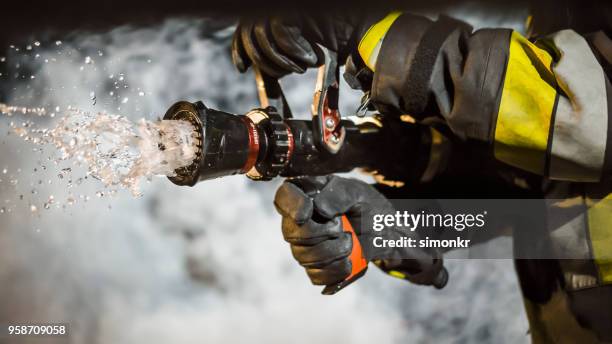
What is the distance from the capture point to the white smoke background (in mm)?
934

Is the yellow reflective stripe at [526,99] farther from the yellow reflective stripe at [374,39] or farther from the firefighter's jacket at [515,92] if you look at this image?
the yellow reflective stripe at [374,39]

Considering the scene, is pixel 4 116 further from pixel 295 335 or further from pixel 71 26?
pixel 295 335

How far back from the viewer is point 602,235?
22.6 inches

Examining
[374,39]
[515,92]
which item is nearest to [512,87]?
[515,92]

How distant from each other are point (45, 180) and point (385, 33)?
0.56 meters

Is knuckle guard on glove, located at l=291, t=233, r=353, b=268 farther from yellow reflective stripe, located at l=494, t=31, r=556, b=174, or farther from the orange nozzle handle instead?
yellow reflective stripe, located at l=494, t=31, r=556, b=174

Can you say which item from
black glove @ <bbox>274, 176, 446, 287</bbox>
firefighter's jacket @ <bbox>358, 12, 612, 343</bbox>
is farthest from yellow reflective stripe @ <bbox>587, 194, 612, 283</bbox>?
black glove @ <bbox>274, 176, 446, 287</bbox>

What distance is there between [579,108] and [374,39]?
206 millimetres

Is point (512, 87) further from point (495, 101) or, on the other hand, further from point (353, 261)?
point (353, 261)

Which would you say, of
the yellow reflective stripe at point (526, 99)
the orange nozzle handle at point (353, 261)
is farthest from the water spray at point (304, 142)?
the yellow reflective stripe at point (526, 99)

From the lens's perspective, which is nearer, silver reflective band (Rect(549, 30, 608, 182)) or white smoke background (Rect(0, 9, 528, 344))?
silver reflective band (Rect(549, 30, 608, 182))

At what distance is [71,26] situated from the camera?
57 cm

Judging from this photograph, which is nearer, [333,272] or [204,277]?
[333,272]

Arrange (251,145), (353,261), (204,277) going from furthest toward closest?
1. (204,277)
2. (353,261)
3. (251,145)
